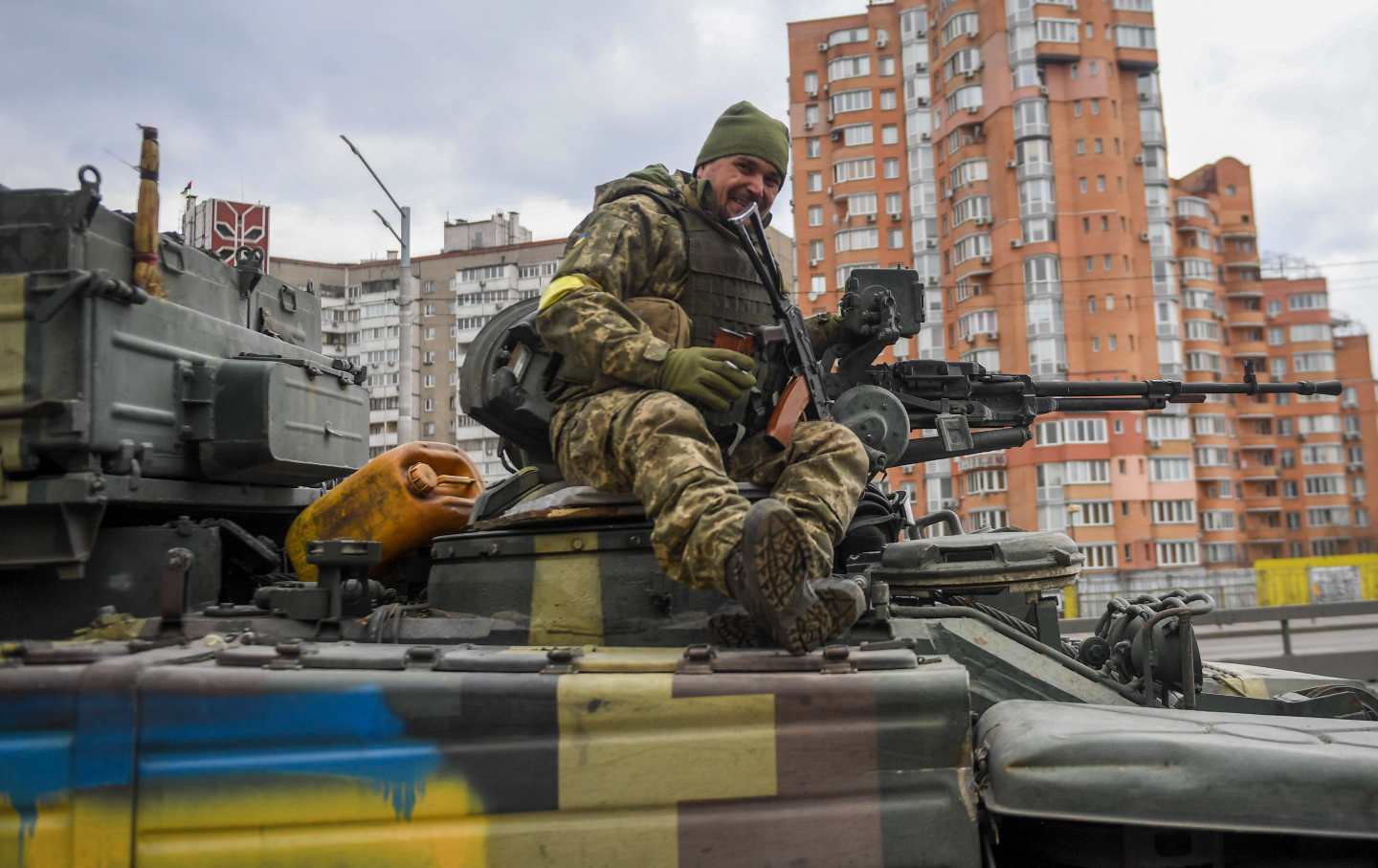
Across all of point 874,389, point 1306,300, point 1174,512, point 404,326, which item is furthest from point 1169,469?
point 874,389

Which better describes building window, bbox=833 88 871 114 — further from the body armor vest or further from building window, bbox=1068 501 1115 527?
the body armor vest

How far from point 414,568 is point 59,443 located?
5.18 feet

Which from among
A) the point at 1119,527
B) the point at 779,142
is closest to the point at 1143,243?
the point at 1119,527

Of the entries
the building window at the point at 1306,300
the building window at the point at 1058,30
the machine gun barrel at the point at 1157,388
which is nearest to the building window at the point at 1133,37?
the building window at the point at 1058,30

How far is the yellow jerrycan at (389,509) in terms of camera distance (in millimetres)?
4430

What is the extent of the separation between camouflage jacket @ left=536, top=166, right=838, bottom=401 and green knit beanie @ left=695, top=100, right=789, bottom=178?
15 cm

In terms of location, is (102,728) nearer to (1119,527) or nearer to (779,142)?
(779,142)

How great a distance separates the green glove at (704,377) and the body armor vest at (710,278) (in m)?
0.54

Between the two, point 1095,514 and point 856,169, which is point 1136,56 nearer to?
point 856,169

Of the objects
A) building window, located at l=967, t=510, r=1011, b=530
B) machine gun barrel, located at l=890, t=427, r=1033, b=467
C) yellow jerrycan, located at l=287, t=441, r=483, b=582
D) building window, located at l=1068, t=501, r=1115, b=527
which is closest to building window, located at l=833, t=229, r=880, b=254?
building window, located at l=967, t=510, r=1011, b=530

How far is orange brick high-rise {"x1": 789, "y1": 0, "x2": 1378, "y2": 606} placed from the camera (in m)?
43.0

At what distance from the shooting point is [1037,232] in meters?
43.7

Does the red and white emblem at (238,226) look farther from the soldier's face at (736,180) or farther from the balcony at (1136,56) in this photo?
the balcony at (1136,56)

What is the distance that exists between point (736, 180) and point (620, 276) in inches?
25.4
